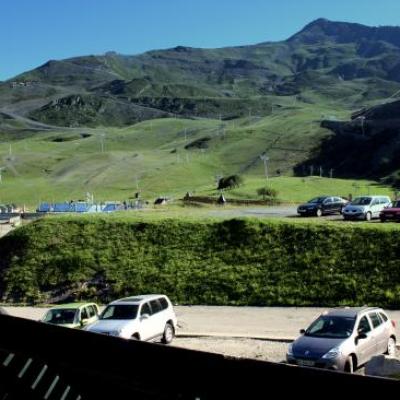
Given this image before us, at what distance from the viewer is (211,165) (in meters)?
132

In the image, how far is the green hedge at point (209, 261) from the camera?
88.6ft

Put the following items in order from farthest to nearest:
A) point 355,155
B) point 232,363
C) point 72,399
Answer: point 355,155, point 72,399, point 232,363

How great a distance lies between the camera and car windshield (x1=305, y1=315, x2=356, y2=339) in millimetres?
15672

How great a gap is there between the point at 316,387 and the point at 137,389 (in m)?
1.11

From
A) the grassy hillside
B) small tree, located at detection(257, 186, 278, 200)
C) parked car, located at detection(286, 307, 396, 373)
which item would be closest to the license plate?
parked car, located at detection(286, 307, 396, 373)

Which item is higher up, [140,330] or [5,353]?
[5,353]

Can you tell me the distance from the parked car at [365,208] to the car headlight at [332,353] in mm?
26633

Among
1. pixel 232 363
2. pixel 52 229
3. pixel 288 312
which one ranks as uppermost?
pixel 232 363

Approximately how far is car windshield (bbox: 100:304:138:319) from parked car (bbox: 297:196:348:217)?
87.2 ft

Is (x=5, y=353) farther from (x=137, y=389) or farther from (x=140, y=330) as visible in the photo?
(x=140, y=330)

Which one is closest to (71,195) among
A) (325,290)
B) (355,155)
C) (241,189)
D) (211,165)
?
(211,165)

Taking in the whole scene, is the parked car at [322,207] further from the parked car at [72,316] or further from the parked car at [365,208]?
the parked car at [72,316]

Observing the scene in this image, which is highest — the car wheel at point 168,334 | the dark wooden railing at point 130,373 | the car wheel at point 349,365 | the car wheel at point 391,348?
the dark wooden railing at point 130,373

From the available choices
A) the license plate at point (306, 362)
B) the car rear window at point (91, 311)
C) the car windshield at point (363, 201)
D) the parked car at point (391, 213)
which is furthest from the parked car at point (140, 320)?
the car windshield at point (363, 201)
